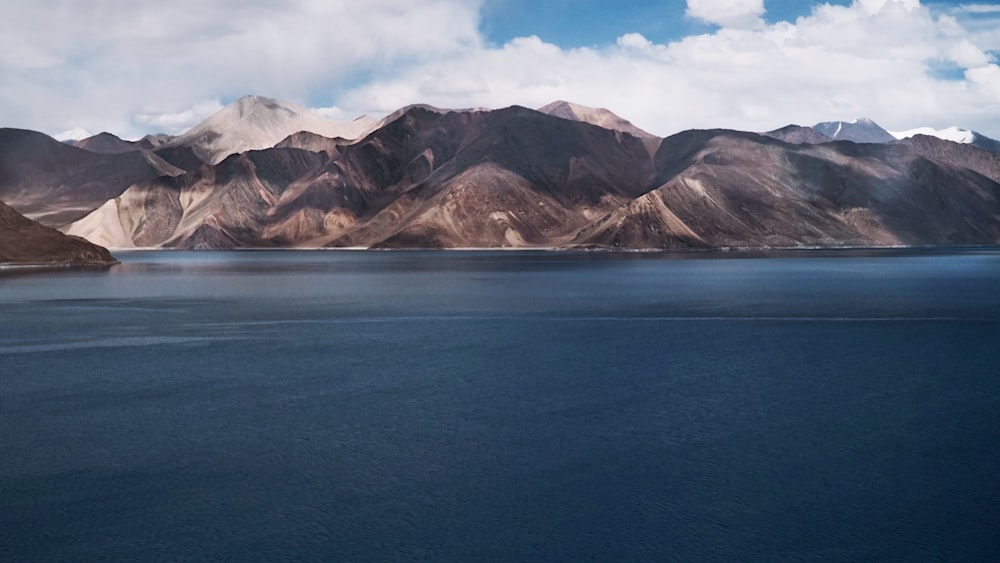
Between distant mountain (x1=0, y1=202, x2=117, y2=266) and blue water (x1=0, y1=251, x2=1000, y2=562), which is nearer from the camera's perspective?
blue water (x1=0, y1=251, x2=1000, y2=562)

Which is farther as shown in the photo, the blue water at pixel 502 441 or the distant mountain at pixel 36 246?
the distant mountain at pixel 36 246

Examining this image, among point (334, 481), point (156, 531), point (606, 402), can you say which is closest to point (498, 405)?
point (606, 402)

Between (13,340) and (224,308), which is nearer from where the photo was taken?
(13,340)

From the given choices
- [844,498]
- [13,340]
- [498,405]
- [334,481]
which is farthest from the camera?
[13,340]

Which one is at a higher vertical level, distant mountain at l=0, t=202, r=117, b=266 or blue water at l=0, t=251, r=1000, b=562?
distant mountain at l=0, t=202, r=117, b=266

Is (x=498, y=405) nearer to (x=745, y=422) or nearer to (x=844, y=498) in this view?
(x=745, y=422)
